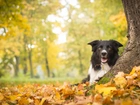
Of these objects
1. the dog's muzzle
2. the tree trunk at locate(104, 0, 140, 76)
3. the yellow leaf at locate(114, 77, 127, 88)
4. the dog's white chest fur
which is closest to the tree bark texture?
the tree trunk at locate(104, 0, 140, 76)

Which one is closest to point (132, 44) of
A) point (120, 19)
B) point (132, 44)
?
point (132, 44)

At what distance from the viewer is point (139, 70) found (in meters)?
3.59

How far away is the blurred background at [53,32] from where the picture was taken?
13.8m

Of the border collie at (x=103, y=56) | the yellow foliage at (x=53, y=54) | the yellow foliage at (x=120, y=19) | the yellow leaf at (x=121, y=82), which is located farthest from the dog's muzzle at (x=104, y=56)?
the yellow foliage at (x=53, y=54)

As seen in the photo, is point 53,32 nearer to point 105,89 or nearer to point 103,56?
point 103,56

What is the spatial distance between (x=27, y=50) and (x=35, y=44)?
6.92 ft

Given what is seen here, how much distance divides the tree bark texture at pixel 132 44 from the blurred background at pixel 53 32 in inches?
284

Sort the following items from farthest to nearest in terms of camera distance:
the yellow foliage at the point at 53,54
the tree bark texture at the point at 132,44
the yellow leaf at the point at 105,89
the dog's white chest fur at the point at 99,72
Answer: the yellow foliage at the point at 53,54, the dog's white chest fur at the point at 99,72, the tree bark texture at the point at 132,44, the yellow leaf at the point at 105,89

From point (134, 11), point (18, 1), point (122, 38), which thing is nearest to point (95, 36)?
point (122, 38)

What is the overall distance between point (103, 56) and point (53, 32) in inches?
1015

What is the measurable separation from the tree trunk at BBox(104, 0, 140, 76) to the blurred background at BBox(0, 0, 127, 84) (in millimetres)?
7205

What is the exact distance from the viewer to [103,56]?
6.09 metres

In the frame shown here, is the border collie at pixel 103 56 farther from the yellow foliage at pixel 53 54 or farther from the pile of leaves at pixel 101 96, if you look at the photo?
the yellow foliage at pixel 53 54

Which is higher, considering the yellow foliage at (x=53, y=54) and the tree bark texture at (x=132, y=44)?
the yellow foliage at (x=53, y=54)
